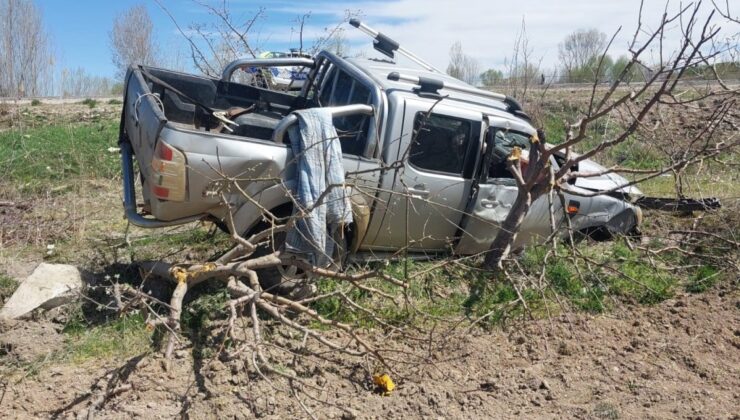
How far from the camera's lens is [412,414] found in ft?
13.9

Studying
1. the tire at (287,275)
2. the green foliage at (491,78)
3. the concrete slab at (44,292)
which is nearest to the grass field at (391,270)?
the concrete slab at (44,292)

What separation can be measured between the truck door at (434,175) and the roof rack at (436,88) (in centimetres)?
17

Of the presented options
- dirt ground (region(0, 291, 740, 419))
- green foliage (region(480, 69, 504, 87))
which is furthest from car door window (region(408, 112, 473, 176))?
green foliage (region(480, 69, 504, 87))

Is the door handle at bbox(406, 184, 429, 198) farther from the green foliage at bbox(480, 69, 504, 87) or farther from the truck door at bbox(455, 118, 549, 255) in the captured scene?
the green foliage at bbox(480, 69, 504, 87)

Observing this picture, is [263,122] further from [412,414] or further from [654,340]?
[654,340]

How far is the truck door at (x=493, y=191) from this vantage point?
5984 mm

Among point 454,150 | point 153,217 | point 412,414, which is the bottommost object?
point 412,414

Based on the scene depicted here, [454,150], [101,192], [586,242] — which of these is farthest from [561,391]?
[101,192]

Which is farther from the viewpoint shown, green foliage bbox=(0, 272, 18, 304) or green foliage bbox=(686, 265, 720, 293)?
green foliage bbox=(686, 265, 720, 293)

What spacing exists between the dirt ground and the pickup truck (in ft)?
3.48

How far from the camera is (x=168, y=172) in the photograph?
16.0ft

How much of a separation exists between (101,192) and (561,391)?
6.68 meters

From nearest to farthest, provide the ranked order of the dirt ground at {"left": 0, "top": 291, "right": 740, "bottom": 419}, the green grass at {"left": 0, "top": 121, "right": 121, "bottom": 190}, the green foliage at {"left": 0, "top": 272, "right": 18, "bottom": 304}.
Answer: the dirt ground at {"left": 0, "top": 291, "right": 740, "bottom": 419} < the green foliage at {"left": 0, "top": 272, "right": 18, "bottom": 304} < the green grass at {"left": 0, "top": 121, "right": 121, "bottom": 190}

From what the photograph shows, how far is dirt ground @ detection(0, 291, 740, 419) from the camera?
4.10 meters
